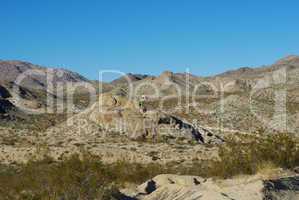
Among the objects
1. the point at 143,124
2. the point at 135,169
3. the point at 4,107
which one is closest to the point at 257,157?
the point at 135,169

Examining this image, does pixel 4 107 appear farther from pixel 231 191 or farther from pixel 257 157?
pixel 231 191

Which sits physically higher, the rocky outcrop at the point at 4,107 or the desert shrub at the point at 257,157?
the rocky outcrop at the point at 4,107

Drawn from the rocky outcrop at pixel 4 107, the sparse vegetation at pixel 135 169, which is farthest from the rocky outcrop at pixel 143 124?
the rocky outcrop at pixel 4 107

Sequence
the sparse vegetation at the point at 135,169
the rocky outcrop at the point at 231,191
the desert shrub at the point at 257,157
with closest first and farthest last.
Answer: the rocky outcrop at the point at 231,191 → the sparse vegetation at the point at 135,169 → the desert shrub at the point at 257,157

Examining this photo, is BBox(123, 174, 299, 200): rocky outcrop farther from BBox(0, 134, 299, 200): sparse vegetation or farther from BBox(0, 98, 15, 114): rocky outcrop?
BBox(0, 98, 15, 114): rocky outcrop

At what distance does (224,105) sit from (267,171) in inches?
1870

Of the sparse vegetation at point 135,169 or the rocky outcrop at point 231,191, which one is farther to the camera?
the sparse vegetation at point 135,169

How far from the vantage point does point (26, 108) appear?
64312 millimetres

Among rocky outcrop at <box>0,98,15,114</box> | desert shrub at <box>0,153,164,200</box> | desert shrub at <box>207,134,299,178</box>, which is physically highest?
rocky outcrop at <box>0,98,15,114</box>

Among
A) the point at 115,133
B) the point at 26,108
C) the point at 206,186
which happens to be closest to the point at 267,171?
the point at 206,186

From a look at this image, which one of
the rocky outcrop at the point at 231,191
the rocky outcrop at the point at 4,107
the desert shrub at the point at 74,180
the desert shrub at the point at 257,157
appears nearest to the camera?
the rocky outcrop at the point at 231,191

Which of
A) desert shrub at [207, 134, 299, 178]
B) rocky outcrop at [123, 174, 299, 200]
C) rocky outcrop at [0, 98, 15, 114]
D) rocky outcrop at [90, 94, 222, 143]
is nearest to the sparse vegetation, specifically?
desert shrub at [207, 134, 299, 178]

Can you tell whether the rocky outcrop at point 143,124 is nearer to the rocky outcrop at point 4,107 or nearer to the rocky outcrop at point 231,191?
the rocky outcrop at point 231,191

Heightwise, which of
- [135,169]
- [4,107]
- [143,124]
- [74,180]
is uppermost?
[4,107]
